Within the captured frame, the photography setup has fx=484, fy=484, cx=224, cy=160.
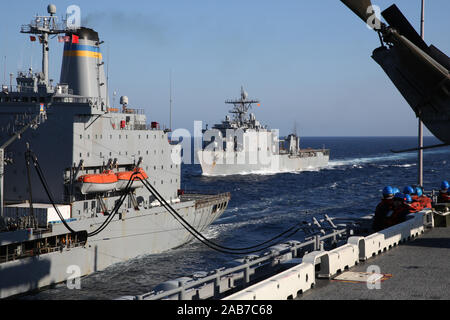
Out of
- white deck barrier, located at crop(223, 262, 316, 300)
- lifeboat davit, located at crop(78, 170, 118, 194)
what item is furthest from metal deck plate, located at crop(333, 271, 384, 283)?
lifeboat davit, located at crop(78, 170, 118, 194)

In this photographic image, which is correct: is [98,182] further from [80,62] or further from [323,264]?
[323,264]

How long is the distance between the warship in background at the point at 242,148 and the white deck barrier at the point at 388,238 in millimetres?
A: 64586

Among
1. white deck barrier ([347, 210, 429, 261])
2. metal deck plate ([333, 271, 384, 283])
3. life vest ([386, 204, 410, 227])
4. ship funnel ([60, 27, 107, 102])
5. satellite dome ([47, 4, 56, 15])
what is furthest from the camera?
ship funnel ([60, 27, 107, 102])

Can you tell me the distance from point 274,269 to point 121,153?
1624 cm

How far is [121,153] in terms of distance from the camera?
25.2 m

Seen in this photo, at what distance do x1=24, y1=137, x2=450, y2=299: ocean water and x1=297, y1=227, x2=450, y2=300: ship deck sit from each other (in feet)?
38.3

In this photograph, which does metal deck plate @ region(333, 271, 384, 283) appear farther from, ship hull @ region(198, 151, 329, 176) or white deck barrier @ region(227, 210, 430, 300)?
ship hull @ region(198, 151, 329, 176)

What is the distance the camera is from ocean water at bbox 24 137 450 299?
21.1m

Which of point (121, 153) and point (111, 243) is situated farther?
point (121, 153)

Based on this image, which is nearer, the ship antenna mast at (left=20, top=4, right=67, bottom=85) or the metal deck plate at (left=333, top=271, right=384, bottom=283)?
the metal deck plate at (left=333, top=271, right=384, bottom=283)

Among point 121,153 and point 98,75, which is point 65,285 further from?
point 98,75

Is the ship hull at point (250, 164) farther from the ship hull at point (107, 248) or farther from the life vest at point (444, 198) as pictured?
the life vest at point (444, 198)

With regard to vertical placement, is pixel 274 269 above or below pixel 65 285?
above
